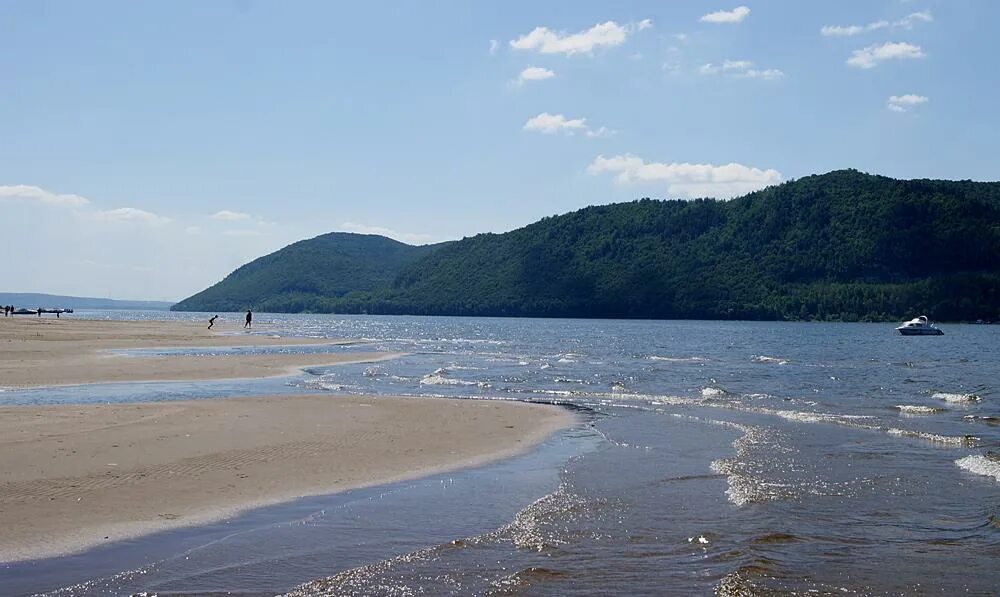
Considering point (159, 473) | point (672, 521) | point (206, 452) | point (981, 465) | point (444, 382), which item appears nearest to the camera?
point (672, 521)

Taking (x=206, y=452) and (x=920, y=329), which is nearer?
(x=206, y=452)

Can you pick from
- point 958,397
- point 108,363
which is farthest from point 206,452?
point 958,397

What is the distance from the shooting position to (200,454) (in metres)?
14.8

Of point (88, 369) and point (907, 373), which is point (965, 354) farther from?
point (88, 369)

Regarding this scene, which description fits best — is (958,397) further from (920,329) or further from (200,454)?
(920,329)

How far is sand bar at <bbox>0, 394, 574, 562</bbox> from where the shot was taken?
10.4 metres

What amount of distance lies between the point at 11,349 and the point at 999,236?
641 ft

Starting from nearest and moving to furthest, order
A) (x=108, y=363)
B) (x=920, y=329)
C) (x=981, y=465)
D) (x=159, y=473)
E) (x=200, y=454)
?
1. (x=159, y=473)
2. (x=200, y=454)
3. (x=981, y=465)
4. (x=108, y=363)
5. (x=920, y=329)

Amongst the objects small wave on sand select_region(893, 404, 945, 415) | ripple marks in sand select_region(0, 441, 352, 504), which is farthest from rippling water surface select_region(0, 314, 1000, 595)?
ripple marks in sand select_region(0, 441, 352, 504)

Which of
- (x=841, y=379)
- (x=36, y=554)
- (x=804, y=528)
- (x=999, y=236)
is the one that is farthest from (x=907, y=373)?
(x=999, y=236)

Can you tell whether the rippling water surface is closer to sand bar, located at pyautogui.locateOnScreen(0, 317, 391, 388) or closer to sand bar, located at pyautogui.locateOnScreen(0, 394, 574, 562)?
sand bar, located at pyautogui.locateOnScreen(0, 394, 574, 562)

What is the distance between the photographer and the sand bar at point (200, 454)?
1044 centimetres

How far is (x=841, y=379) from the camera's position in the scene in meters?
40.0

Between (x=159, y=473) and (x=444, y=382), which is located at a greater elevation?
A: (x=159, y=473)
